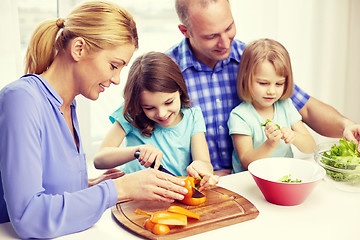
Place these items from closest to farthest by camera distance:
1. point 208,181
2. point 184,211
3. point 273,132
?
1. point 184,211
2. point 208,181
3. point 273,132

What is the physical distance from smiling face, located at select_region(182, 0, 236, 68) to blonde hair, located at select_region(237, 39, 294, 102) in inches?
4.2

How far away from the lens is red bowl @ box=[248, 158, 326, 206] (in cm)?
130

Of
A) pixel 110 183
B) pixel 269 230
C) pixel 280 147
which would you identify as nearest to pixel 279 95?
pixel 280 147

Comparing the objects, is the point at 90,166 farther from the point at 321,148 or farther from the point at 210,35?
the point at 321,148

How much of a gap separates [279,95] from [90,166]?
1.55 m

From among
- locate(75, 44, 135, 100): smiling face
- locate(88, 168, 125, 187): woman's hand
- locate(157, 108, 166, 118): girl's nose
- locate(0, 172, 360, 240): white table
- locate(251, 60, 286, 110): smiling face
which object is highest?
locate(75, 44, 135, 100): smiling face

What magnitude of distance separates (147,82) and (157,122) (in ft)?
0.68

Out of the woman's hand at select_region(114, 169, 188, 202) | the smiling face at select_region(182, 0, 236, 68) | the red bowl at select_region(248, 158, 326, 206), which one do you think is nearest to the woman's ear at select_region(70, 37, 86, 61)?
the woman's hand at select_region(114, 169, 188, 202)

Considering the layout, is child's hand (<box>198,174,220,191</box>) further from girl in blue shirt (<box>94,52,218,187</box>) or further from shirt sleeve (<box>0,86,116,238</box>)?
shirt sleeve (<box>0,86,116,238</box>)

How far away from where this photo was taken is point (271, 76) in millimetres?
1860

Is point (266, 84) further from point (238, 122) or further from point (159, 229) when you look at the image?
point (159, 229)

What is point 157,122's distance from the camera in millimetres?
1825

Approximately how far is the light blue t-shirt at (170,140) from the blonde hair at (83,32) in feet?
1.89

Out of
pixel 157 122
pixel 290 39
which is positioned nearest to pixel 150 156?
pixel 157 122
